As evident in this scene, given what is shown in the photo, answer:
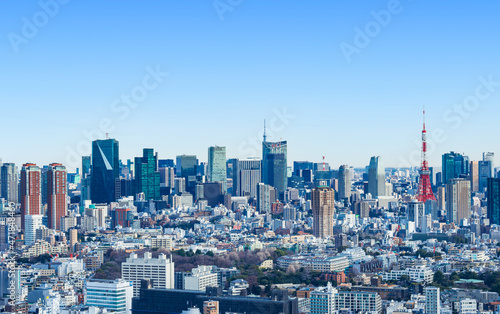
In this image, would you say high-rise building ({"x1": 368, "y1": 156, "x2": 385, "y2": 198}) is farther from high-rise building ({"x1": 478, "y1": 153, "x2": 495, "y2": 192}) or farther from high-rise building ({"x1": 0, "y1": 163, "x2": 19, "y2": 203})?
high-rise building ({"x1": 0, "y1": 163, "x2": 19, "y2": 203})

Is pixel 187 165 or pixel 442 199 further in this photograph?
pixel 187 165

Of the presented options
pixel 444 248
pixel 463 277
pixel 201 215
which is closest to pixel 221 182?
pixel 201 215

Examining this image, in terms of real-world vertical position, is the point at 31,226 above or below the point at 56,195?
below

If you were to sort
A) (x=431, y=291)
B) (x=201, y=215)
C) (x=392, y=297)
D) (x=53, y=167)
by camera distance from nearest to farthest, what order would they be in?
(x=431, y=291), (x=392, y=297), (x=53, y=167), (x=201, y=215)

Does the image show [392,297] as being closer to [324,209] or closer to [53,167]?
[324,209]

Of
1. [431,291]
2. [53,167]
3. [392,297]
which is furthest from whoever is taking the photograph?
[53,167]

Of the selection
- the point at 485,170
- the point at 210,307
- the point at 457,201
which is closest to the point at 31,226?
the point at 210,307

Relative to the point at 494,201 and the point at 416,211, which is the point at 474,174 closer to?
the point at 494,201

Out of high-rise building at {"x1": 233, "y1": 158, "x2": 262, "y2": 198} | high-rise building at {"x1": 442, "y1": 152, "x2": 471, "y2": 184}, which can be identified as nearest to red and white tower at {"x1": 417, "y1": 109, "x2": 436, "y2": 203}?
high-rise building at {"x1": 442, "y1": 152, "x2": 471, "y2": 184}
